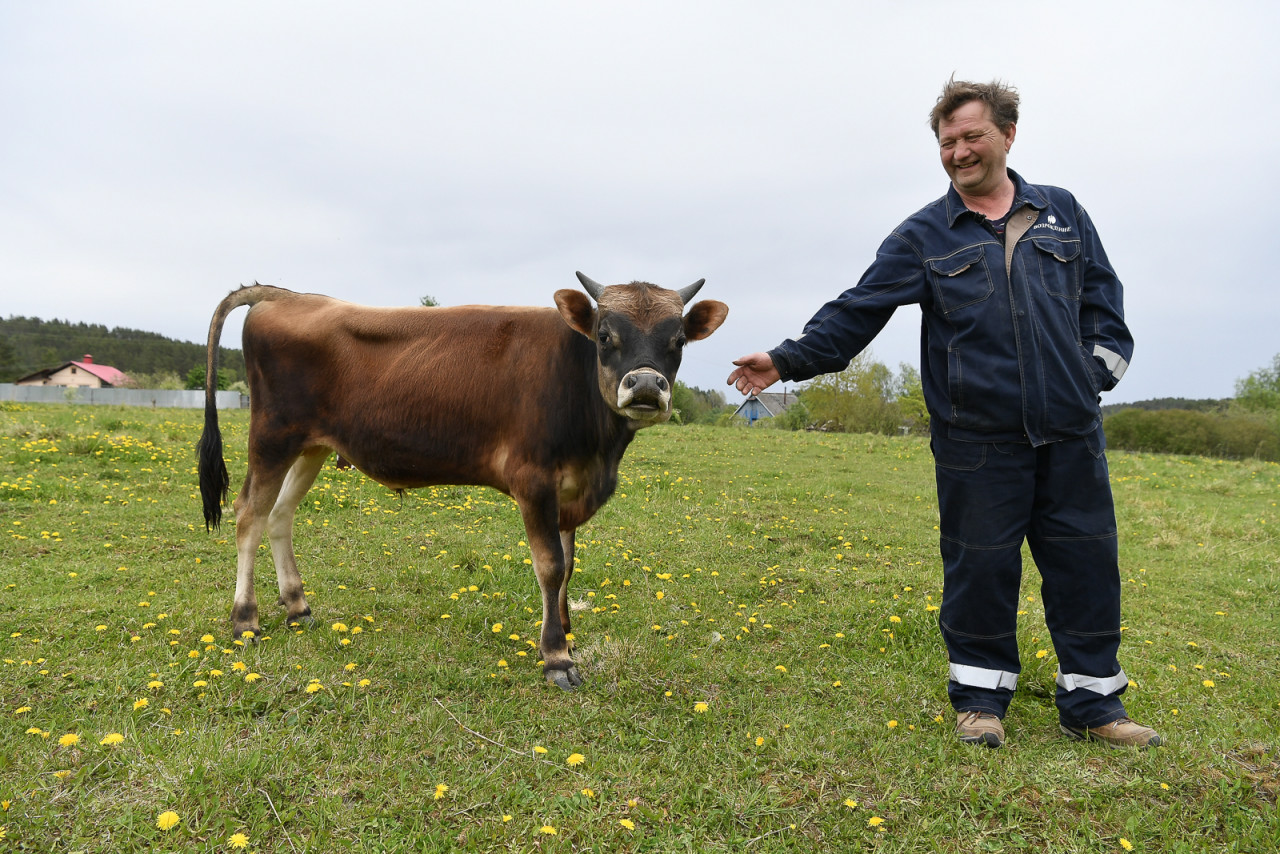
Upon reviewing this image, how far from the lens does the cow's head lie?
13.4 feet

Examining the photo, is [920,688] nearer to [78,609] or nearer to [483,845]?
[483,845]

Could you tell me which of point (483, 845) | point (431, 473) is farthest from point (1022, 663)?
point (431, 473)

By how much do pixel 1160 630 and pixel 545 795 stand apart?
562cm

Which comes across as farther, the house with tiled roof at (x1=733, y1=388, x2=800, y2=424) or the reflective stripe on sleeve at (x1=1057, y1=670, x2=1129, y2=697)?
the house with tiled roof at (x1=733, y1=388, x2=800, y2=424)

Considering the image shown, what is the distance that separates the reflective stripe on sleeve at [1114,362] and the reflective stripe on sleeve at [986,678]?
5.48ft

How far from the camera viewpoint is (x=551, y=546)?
4676mm

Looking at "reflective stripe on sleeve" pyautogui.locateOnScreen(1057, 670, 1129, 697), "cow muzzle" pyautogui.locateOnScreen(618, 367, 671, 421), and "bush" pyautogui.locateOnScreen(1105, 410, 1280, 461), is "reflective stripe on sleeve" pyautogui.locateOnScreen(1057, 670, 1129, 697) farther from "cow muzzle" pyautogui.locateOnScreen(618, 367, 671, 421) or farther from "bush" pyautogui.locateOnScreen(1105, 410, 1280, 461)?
"bush" pyautogui.locateOnScreen(1105, 410, 1280, 461)

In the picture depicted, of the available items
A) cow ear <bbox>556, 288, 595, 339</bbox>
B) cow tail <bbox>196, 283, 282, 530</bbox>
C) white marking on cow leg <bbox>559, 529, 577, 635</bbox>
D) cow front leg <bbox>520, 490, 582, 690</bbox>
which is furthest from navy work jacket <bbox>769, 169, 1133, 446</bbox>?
cow tail <bbox>196, 283, 282, 530</bbox>

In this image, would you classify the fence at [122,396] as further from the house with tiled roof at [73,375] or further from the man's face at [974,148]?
the man's face at [974,148]

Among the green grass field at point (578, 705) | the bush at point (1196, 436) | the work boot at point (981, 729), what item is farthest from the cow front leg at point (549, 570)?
the bush at point (1196, 436)

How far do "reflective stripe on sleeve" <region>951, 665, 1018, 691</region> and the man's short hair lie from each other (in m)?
2.88

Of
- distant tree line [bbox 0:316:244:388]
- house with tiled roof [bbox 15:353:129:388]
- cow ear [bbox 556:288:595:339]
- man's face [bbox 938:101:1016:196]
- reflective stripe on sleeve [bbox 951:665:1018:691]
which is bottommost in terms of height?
reflective stripe on sleeve [bbox 951:665:1018:691]

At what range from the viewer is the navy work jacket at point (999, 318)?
12.6ft

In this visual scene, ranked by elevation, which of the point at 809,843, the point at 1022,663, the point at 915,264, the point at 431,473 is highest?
the point at 915,264
